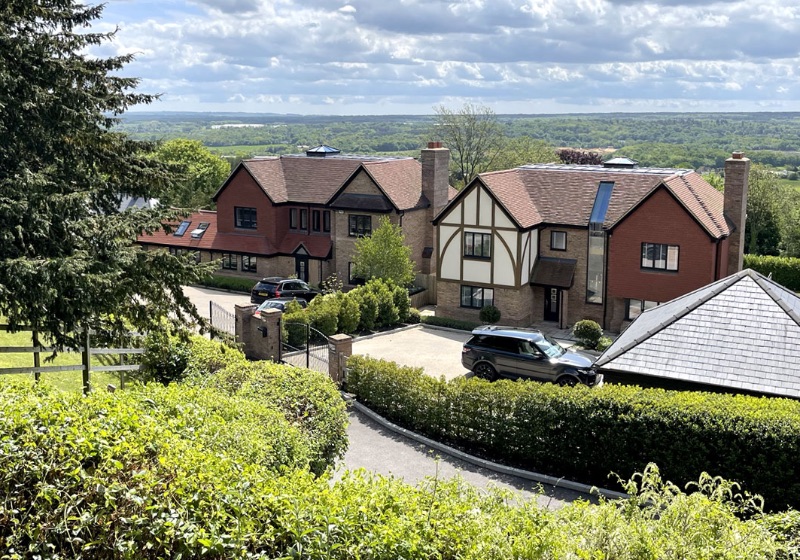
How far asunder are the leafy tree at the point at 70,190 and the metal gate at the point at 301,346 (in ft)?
25.8

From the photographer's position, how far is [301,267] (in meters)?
47.4

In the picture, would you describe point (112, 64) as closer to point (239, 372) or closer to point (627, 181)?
point (239, 372)

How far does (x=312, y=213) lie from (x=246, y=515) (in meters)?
40.4

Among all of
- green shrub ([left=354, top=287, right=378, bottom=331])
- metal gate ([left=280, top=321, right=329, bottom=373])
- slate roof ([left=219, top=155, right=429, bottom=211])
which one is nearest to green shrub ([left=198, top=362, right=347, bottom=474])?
metal gate ([left=280, top=321, right=329, bottom=373])

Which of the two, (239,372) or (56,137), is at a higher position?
(56,137)

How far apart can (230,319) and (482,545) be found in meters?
29.8

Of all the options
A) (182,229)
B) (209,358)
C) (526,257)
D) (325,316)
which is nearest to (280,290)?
(325,316)

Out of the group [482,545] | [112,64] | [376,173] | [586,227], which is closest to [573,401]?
[482,545]

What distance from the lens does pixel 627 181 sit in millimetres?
38312

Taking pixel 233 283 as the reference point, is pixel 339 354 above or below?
below

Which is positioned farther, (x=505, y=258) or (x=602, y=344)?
(x=505, y=258)

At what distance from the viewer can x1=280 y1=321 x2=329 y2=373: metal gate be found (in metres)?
28.7

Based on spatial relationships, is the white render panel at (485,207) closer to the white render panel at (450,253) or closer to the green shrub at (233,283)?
the white render panel at (450,253)

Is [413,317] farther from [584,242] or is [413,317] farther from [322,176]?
[322,176]
